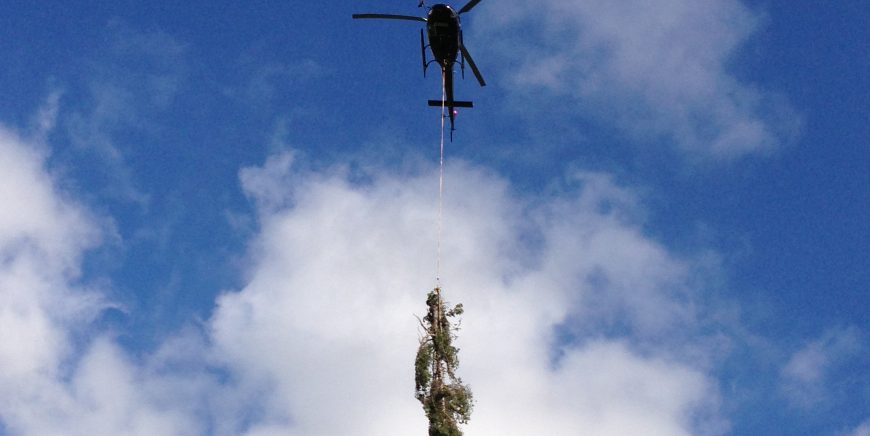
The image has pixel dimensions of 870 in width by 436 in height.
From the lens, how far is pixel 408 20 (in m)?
24.8

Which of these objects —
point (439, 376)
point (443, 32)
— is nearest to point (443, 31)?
point (443, 32)

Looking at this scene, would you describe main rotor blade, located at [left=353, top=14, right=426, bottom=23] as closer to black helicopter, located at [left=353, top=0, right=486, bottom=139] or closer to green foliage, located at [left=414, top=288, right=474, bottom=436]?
black helicopter, located at [left=353, top=0, right=486, bottom=139]

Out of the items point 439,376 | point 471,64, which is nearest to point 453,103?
point 471,64

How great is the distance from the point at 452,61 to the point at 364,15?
9.59ft

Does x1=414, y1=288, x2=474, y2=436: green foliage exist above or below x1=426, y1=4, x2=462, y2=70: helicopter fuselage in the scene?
below

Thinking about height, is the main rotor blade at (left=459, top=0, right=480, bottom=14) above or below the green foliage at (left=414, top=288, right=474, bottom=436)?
above

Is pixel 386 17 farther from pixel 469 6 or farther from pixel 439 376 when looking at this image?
pixel 439 376

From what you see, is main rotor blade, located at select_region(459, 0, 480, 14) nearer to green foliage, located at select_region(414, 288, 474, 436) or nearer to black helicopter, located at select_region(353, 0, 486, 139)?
black helicopter, located at select_region(353, 0, 486, 139)

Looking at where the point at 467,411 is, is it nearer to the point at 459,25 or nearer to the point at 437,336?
the point at 437,336

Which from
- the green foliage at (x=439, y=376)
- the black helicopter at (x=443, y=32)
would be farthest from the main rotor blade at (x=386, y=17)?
the green foliage at (x=439, y=376)

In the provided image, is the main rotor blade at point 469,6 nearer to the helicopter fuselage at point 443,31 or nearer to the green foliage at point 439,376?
the helicopter fuselage at point 443,31

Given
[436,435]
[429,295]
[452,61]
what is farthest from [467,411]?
[452,61]

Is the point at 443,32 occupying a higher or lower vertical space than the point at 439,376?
higher

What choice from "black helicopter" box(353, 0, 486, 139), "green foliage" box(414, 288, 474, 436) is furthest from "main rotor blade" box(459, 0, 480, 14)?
"green foliage" box(414, 288, 474, 436)
